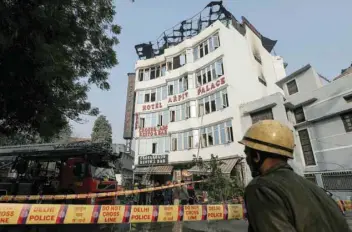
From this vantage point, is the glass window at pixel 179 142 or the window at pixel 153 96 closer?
the glass window at pixel 179 142

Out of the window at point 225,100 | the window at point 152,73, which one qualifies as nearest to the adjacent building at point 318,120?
the window at point 225,100

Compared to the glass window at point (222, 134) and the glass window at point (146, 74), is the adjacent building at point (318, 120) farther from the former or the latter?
the glass window at point (146, 74)

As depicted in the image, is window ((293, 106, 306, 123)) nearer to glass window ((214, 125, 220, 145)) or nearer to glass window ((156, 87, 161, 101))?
glass window ((214, 125, 220, 145))

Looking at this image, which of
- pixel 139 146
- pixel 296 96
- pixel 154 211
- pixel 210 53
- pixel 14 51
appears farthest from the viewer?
pixel 139 146

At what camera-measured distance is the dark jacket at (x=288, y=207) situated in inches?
46.0

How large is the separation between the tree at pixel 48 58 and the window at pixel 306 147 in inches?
646

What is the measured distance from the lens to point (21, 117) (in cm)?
739

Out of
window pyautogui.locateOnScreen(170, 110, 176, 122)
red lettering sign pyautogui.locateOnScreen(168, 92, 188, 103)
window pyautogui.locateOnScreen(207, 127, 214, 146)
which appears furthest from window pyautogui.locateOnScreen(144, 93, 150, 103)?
window pyautogui.locateOnScreen(207, 127, 214, 146)

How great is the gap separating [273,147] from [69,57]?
7230mm

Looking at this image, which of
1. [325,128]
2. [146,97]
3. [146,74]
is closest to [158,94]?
[146,97]

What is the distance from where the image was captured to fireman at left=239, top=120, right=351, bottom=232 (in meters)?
1.17

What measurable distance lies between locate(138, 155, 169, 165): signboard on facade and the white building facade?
11cm

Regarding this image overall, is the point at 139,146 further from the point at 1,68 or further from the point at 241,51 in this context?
the point at 1,68

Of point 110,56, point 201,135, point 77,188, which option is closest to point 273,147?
point 110,56
